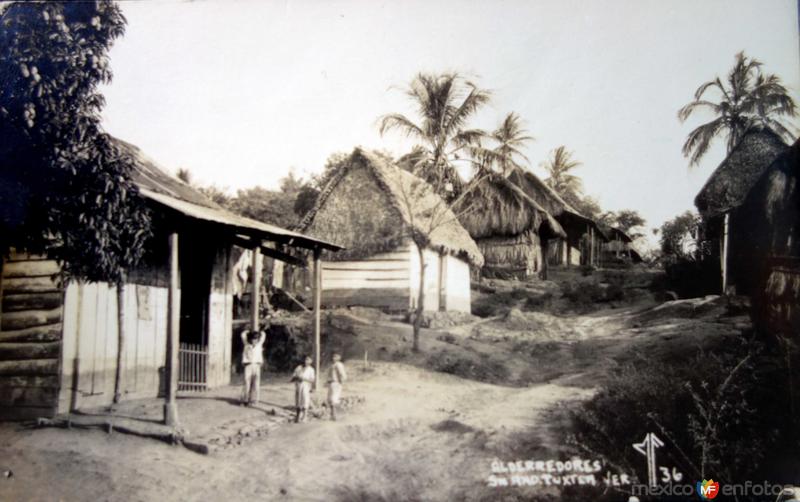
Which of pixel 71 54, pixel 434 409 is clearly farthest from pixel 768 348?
pixel 71 54

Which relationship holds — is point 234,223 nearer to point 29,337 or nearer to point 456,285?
point 29,337

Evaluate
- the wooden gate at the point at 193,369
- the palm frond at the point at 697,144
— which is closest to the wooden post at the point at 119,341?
the wooden gate at the point at 193,369

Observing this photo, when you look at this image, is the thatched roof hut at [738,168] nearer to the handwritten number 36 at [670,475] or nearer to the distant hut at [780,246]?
the distant hut at [780,246]

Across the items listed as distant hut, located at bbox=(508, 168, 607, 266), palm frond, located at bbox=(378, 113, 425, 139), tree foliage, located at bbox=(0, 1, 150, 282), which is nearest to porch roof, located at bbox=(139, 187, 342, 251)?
tree foliage, located at bbox=(0, 1, 150, 282)

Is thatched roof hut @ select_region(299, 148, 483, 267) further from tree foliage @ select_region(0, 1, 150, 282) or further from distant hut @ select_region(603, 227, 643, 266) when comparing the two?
distant hut @ select_region(603, 227, 643, 266)

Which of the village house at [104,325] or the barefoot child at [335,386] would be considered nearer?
the village house at [104,325]

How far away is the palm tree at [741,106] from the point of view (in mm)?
4719

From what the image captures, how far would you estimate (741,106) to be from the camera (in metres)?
5.25

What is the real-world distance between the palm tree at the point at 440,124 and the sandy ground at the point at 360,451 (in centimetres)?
331

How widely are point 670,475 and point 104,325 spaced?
584 centimetres

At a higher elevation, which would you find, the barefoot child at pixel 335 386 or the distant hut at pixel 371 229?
the distant hut at pixel 371 229

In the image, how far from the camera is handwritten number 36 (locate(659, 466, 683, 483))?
4.08m

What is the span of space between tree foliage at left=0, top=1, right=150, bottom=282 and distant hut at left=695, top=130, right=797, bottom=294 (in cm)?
586

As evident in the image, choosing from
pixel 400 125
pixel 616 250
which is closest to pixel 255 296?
pixel 400 125
